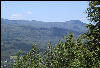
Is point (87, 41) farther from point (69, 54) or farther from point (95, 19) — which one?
point (69, 54)

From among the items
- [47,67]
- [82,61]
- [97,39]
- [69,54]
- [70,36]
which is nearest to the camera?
[82,61]

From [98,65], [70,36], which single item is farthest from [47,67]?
[98,65]

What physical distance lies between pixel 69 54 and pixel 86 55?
8.36 m

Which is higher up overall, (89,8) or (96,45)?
(89,8)

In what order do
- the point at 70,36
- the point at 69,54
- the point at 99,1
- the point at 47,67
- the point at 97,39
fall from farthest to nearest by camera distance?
1. the point at 47,67
2. the point at 70,36
3. the point at 69,54
4. the point at 99,1
5. the point at 97,39

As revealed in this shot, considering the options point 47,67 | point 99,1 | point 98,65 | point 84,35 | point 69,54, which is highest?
point 99,1

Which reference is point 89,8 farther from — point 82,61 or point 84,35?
point 82,61

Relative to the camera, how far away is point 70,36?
111ft

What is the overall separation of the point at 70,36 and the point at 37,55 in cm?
1411

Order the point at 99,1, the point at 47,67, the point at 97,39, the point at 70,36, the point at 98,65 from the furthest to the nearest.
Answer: the point at 47,67
the point at 70,36
the point at 99,1
the point at 97,39
the point at 98,65

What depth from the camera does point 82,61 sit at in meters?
21.7

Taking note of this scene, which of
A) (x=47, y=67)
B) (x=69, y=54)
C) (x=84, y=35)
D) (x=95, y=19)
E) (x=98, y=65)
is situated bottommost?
(x=47, y=67)

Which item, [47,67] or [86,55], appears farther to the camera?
[47,67]

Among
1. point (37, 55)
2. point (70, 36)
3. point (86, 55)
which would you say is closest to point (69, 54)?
point (70, 36)
